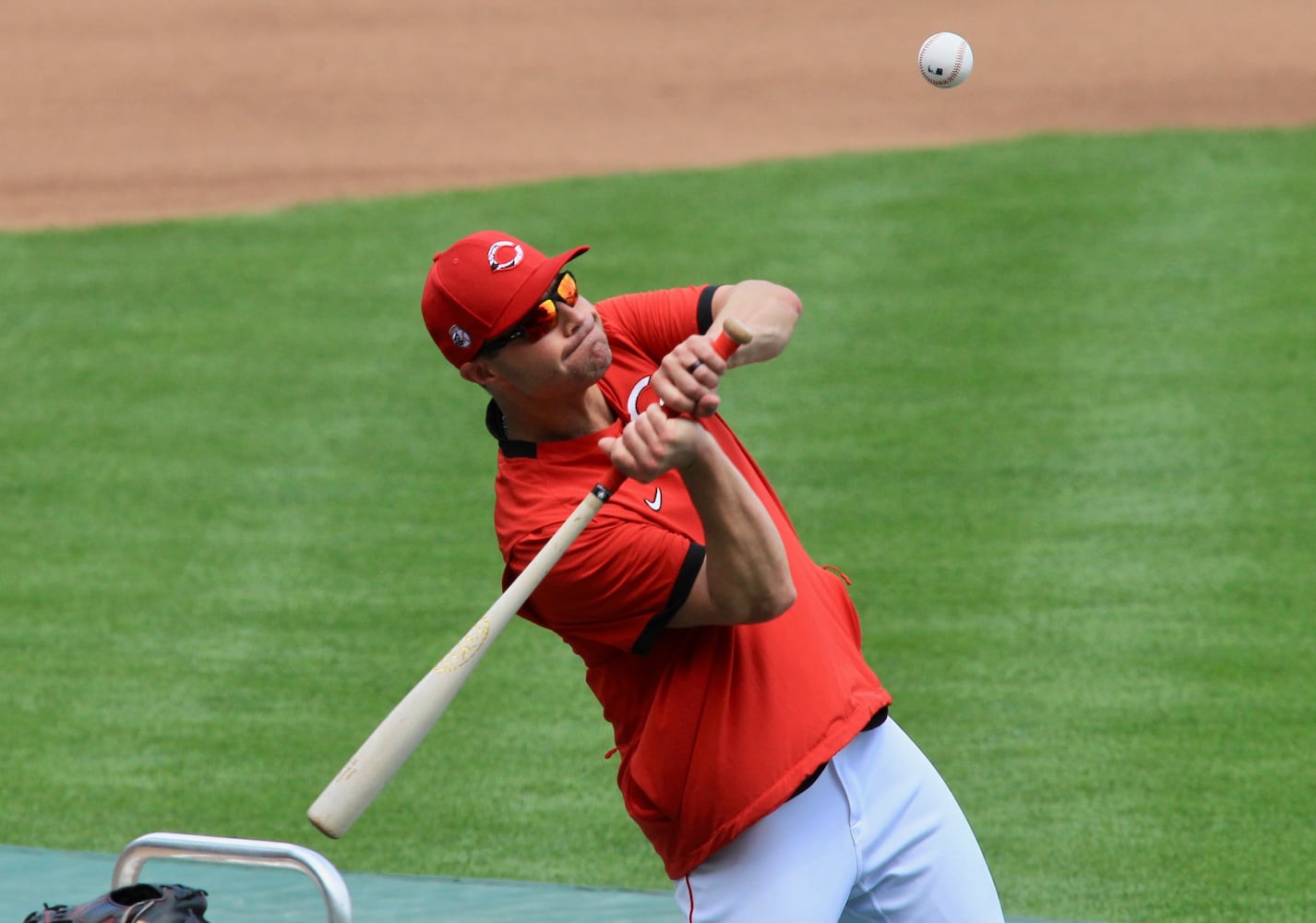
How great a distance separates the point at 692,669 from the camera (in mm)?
3217

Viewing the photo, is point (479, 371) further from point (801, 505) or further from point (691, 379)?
point (801, 505)

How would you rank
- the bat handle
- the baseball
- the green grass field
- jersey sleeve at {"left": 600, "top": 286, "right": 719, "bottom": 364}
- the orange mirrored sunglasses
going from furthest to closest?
1. the baseball
2. the green grass field
3. jersey sleeve at {"left": 600, "top": 286, "right": 719, "bottom": 364}
4. the orange mirrored sunglasses
5. the bat handle

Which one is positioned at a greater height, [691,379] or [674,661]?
[691,379]

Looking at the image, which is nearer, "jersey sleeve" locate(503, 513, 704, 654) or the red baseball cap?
"jersey sleeve" locate(503, 513, 704, 654)

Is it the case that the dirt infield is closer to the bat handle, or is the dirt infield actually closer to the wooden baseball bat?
the wooden baseball bat

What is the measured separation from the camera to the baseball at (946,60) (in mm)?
6027

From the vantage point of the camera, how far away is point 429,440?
914 centimetres

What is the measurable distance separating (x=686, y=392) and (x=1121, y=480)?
18.4 ft

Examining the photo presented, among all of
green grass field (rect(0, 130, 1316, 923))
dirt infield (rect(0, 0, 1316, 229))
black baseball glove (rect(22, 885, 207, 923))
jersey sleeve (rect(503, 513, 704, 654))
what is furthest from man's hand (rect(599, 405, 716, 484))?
dirt infield (rect(0, 0, 1316, 229))

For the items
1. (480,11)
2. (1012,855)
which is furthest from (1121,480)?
(480,11)

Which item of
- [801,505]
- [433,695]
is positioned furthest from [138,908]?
[801,505]

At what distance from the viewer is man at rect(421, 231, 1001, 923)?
3117 millimetres

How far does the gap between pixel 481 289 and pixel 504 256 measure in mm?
98

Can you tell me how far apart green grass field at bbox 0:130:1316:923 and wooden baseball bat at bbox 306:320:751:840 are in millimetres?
2440
